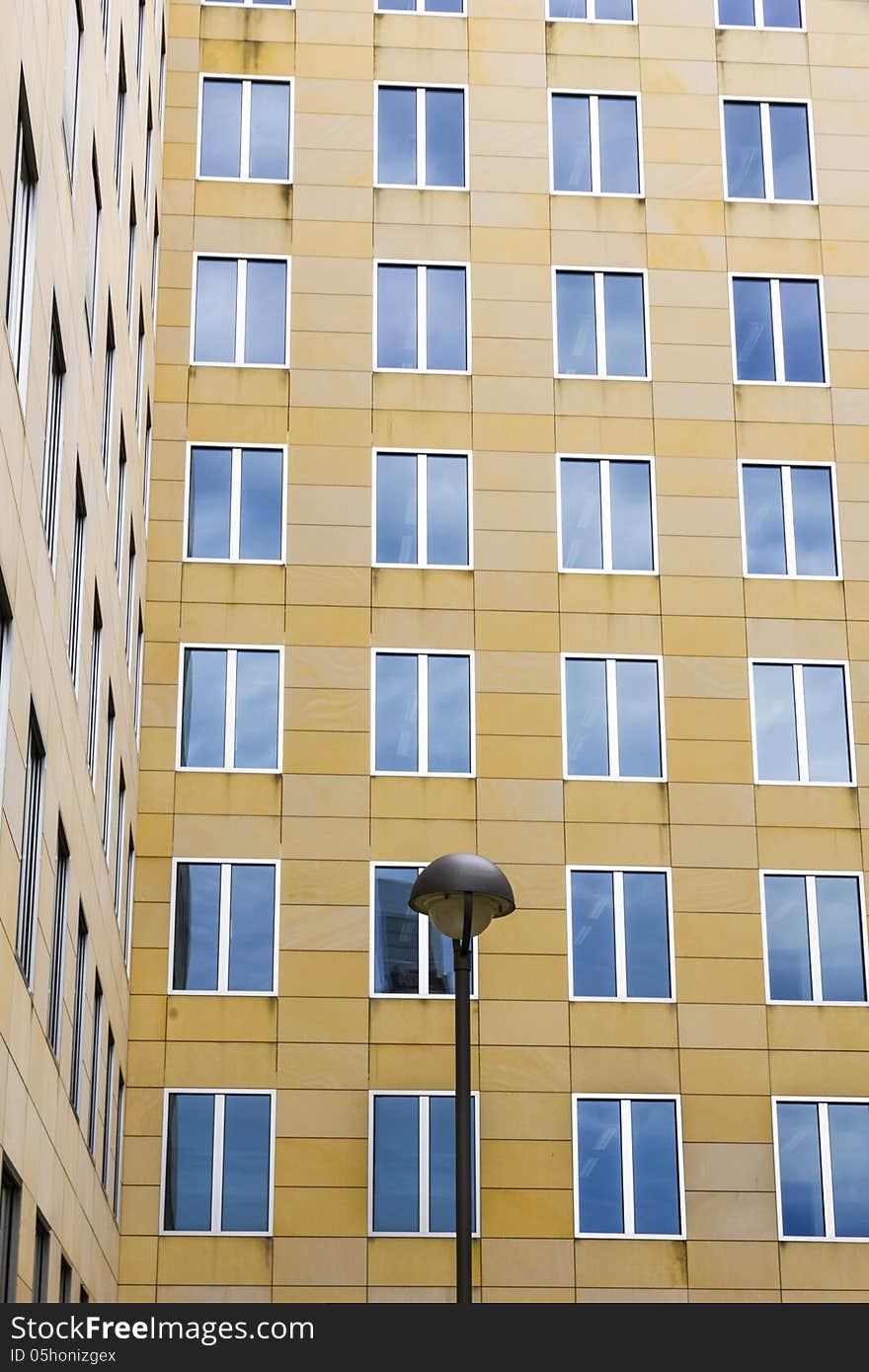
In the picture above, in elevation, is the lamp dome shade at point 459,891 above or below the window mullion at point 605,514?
below

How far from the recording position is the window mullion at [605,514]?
118ft

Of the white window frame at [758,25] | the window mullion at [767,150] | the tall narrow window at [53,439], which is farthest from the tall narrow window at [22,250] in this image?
the white window frame at [758,25]

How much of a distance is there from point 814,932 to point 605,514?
848 cm

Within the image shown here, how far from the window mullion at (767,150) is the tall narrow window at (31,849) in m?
23.5

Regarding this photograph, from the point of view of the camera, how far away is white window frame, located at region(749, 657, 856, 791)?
34.7 metres

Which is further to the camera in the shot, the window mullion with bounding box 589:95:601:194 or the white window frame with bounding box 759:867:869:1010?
the window mullion with bounding box 589:95:601:194

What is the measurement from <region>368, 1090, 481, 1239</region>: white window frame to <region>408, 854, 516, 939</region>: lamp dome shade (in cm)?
1711

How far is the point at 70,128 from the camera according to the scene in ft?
75.2

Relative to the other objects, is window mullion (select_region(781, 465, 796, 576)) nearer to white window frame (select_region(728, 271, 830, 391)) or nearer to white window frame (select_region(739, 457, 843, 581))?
white window frame (select_region(739, 457, 843, 581))

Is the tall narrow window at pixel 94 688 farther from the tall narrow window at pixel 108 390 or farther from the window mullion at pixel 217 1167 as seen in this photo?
the window mullion at pixel 217 1167

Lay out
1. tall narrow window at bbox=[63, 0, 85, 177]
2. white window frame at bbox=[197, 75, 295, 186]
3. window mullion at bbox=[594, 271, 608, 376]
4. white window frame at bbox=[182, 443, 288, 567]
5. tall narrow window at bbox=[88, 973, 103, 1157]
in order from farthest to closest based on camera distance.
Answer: white window frame at bbox=[197, 75, 295, 186] → window mullion at bbox=[594, 271, 608, 376] → white window frame at bbox=[182, 443, 288, 567] → tall narrow window at bbox=[88, 973, 103, 1157] → tall narrow window at bbox=[63, 0, 85, 177]

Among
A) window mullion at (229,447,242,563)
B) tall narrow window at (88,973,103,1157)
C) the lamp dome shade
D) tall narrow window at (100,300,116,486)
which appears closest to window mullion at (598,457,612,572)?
window mullion at (229,447,242,563)
